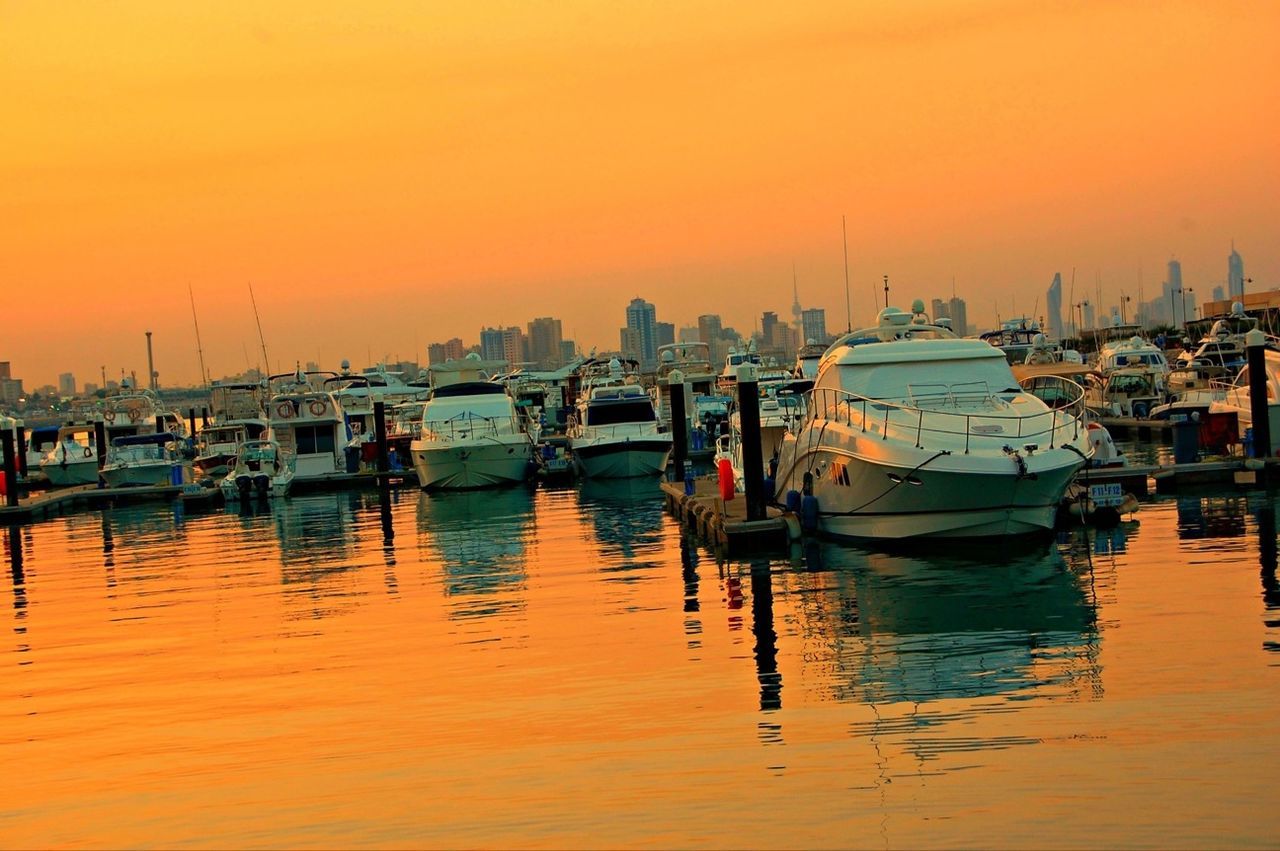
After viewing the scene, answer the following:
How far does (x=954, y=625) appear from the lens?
17.9 meters

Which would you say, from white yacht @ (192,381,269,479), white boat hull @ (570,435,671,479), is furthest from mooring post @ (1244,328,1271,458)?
white yacht @ (192,381,269,479)

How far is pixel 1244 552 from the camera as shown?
74.7 ft

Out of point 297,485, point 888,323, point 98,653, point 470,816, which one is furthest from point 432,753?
point 297,485

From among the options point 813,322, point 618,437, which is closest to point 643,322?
point 813,322

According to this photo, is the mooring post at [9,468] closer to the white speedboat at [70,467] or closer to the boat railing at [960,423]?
the white speedboat at [70,467]

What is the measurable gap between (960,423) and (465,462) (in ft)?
83.3

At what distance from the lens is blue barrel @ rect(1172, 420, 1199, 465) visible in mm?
34750

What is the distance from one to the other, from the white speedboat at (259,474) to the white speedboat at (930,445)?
962 inches

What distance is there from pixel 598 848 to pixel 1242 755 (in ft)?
16.1

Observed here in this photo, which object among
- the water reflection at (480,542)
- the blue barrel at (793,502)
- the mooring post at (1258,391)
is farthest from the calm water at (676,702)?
the mooring post at (1258,391)

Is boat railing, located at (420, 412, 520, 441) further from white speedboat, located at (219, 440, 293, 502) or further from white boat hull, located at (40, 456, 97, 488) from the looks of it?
white boat hull, located at (40, 456, 97, 488)

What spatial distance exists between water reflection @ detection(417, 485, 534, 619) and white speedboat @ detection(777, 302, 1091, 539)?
5.80 metres

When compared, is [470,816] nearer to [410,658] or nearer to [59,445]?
[410,658]

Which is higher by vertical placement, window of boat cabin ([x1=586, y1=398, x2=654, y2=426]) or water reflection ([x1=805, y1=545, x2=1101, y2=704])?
window of boat cabin ([x1=586, y1=398, x2=654, y2=426])
